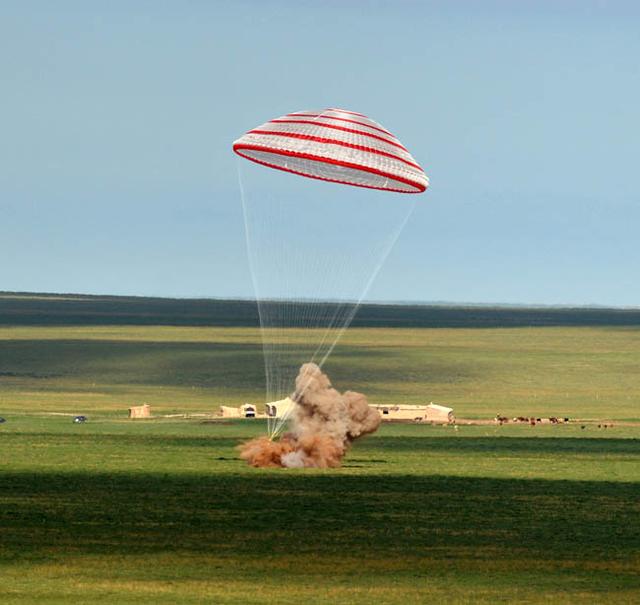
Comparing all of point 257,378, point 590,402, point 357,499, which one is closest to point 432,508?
point 357,499

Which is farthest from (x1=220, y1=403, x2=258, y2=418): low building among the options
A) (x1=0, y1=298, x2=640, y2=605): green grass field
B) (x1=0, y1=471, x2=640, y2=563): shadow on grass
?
(x1=0, y1=471, x2=640, y2=563): shadow on grass

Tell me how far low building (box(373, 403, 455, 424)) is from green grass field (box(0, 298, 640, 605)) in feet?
13.3

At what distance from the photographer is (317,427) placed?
7119 cm

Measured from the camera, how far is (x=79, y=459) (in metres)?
80.1

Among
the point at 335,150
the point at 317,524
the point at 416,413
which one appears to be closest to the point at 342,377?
the point at 416,413

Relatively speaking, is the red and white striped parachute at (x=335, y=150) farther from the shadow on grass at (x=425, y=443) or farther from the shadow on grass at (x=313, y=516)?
the shadow on grass at (x=425, y=443)

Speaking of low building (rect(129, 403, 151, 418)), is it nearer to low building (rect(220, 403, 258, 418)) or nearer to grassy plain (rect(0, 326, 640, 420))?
low building (rect(220, 403, 258, 418))

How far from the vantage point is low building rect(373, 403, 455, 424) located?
112375 millimetres

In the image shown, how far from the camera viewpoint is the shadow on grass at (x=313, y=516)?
49.4 m

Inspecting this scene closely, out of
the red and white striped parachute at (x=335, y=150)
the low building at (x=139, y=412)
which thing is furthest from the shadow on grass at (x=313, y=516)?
the low building at (x=139, y=412)

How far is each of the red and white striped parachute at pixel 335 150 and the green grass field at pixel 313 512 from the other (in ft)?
35.1

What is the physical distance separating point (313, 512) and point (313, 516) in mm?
1125

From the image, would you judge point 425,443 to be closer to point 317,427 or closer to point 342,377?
point 317,427

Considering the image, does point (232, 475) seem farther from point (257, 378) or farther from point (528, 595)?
point (257, 378)
